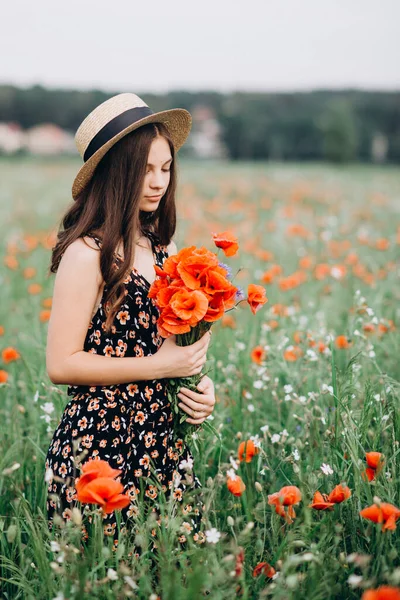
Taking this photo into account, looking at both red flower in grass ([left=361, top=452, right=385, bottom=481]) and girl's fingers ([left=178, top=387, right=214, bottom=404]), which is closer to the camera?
red flower in grass ([left=361, top=452, right=385, bottom=481])

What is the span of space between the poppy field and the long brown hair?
0.33 metres

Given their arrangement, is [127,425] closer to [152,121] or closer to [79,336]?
[79,336]

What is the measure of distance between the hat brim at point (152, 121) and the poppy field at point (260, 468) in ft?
1.52

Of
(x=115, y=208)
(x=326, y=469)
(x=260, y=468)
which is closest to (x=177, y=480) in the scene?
(x=326, y=469)

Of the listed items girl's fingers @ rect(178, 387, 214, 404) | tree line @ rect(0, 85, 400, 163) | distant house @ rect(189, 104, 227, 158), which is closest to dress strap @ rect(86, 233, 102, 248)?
girl's fingers @ rect(178, 387, 214, 404)

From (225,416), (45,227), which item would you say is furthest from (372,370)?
(45,227)

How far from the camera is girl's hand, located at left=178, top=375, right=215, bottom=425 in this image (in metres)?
1.75

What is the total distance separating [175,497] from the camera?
1822 millimetres

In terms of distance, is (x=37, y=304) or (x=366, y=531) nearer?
(x=366, y=531)

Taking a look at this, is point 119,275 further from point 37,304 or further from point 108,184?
point 37,304

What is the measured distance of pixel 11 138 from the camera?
31.9 meters

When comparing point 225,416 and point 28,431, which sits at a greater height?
point 225,416

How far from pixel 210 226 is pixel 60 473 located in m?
5.21

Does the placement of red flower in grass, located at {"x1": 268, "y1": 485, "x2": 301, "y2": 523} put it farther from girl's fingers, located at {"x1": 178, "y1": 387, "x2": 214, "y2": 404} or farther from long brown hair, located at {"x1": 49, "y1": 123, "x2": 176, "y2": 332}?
long brown hair, located at {"x1": 49, "y1": 123, "x2": 176, "y2": 332}
